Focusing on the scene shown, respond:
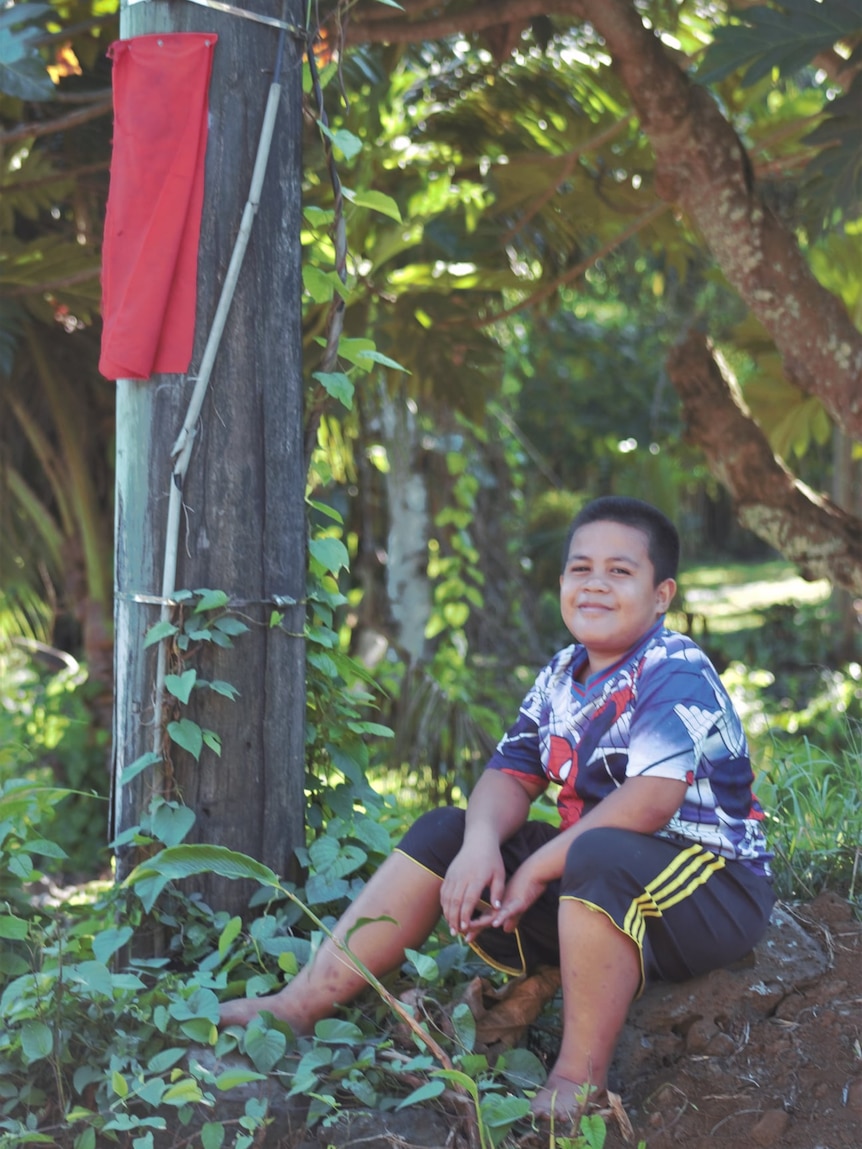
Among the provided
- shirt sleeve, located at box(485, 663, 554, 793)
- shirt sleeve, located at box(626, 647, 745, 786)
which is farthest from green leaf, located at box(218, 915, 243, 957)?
shirt sleeve, located at box(626, 647, 745, 786)

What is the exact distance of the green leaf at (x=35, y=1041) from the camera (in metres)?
2.03

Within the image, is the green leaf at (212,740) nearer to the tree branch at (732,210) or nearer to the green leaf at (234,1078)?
the green leaf at (234,1078)

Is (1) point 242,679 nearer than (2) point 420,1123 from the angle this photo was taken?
No

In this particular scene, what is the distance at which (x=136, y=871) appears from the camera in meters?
2.24

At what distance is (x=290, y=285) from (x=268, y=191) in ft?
0.63

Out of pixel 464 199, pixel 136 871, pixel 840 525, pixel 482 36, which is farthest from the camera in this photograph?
pixel 464 199

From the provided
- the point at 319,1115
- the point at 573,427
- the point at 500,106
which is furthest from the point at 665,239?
the point at 573,427

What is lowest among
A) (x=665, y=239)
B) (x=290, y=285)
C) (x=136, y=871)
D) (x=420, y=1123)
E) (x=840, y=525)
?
(x=420, y=1123)

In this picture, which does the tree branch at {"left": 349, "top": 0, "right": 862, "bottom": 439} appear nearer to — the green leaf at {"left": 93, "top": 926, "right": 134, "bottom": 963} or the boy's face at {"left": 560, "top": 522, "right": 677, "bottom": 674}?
the boy's face at {"left": 560, "top": 522, "right": 677, "bottom": 674}

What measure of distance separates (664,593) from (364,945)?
94cm

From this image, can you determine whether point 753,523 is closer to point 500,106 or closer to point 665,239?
point 665,239

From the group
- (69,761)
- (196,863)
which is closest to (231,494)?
(196,863)

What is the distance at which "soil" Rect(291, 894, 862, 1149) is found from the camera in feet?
6.77

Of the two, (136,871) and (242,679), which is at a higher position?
(242,679)
